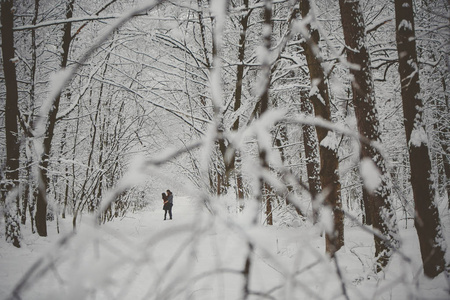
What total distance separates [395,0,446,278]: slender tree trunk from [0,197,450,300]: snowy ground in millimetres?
368

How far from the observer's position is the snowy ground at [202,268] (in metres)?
0.45

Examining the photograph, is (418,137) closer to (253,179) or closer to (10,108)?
(253,179)

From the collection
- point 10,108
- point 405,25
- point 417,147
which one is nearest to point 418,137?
point 417,147

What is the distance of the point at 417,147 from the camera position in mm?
2689

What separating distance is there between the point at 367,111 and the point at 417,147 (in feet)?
2.42

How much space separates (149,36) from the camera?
453 centimetres

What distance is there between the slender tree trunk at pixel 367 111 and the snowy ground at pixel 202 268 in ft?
1.67

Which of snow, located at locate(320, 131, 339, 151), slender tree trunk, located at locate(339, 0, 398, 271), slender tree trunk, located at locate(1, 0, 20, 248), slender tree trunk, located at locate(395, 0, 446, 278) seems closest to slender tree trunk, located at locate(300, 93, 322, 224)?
snow, located at locate(320, 131, 339, 151)

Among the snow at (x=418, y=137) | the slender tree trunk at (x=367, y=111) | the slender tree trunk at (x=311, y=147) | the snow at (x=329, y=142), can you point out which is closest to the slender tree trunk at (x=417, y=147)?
the snow at (x=418, y=137)

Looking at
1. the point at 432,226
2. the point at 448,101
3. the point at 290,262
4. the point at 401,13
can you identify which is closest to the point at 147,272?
the point at 290,262

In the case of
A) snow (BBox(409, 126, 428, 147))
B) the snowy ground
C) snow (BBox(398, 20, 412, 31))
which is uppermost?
snow (BBox(398, 20, 412, 31))

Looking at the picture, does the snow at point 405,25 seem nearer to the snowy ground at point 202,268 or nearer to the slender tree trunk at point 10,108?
the snowy ground at point 202,268

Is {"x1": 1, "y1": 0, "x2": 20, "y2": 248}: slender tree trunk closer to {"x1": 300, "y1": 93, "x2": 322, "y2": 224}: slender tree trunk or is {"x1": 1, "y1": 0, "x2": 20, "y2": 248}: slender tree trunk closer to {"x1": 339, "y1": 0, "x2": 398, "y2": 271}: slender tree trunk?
{"x1": 339, "y1": 0, "x2": 398, "y2": 271}: slender tree trunk

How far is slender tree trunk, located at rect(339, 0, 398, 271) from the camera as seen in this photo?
9.80 ft
